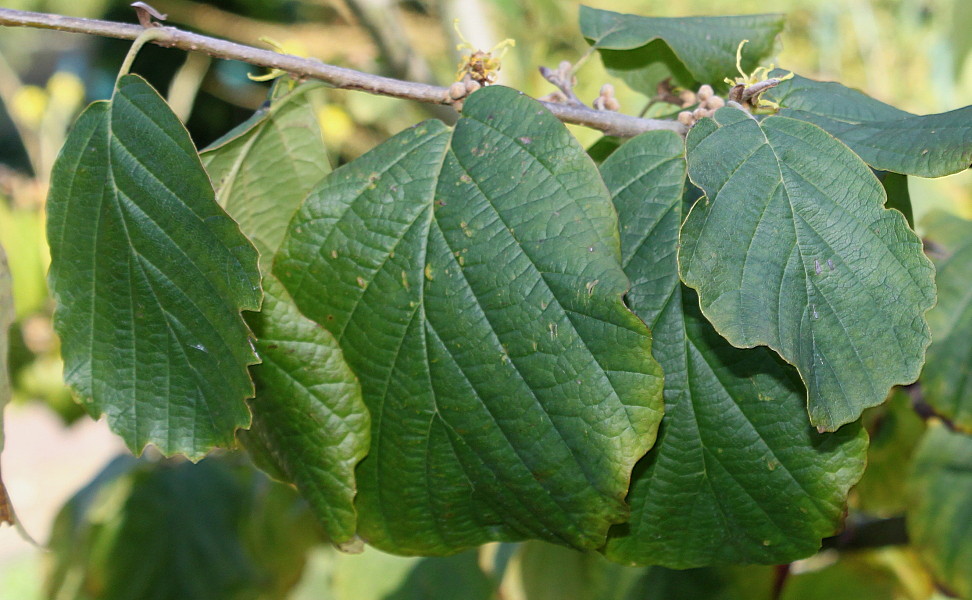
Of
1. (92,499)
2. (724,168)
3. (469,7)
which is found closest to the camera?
(724,168)

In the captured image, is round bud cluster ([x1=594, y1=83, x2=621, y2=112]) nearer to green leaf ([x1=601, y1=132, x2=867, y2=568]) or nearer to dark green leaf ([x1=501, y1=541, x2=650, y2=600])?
green leaf ([x1=601, y1=132, x2=867, y2=568])

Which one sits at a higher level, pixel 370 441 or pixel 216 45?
pixel 216 45

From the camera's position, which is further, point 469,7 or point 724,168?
point 469,7

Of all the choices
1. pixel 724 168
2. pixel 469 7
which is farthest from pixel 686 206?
pixel 469 7

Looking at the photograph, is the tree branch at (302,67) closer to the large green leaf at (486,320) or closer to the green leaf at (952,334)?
the large green leaf at (486,320)

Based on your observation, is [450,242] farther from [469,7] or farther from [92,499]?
[469,7]

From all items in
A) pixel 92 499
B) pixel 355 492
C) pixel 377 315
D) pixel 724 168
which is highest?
pixel 724 168

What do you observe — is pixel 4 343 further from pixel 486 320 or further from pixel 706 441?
pixel 706 441
